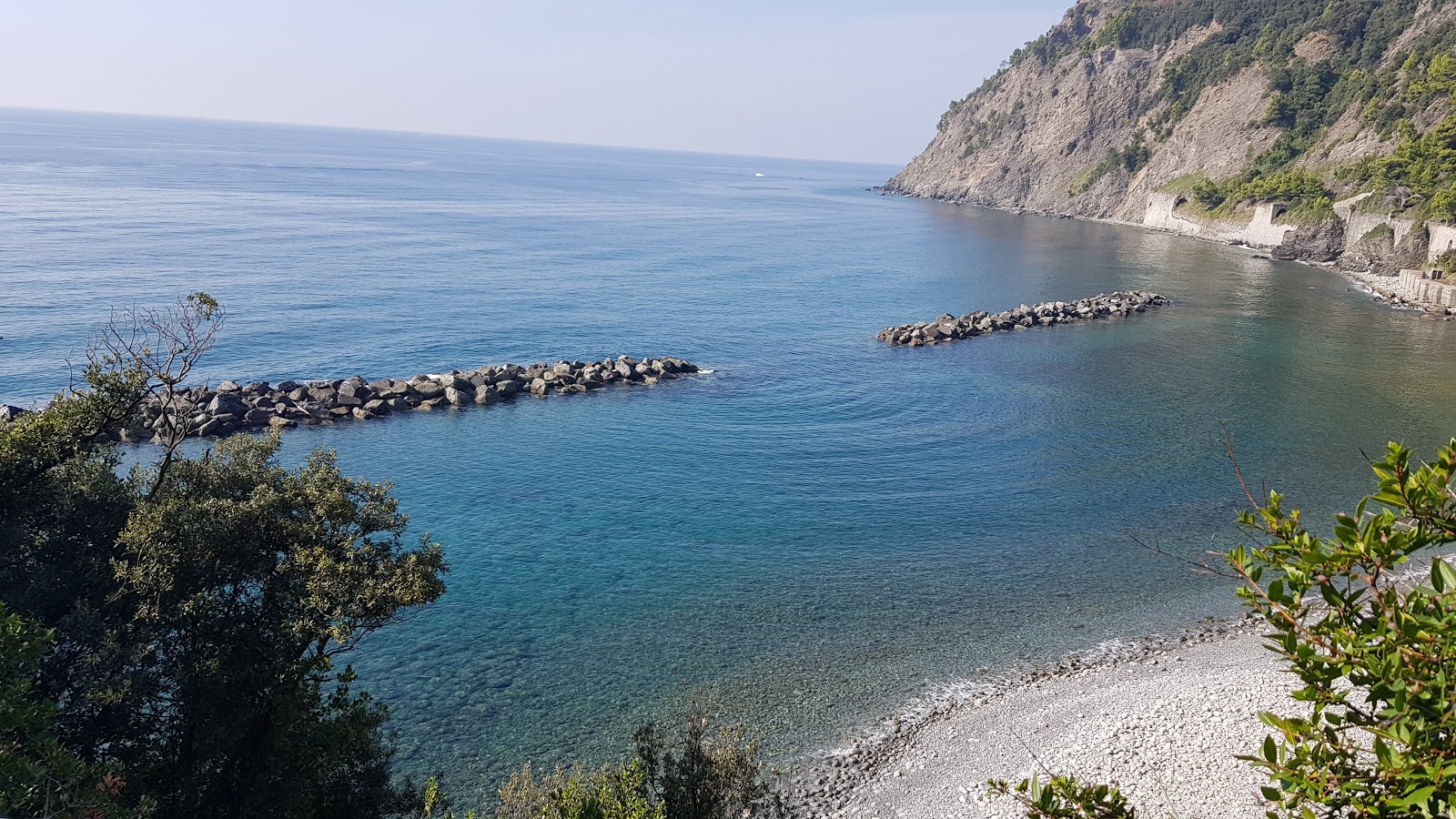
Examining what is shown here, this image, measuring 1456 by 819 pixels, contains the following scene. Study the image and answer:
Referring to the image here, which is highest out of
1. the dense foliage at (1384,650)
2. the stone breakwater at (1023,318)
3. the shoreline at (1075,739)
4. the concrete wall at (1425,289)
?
the dense foliage at (1384,650)

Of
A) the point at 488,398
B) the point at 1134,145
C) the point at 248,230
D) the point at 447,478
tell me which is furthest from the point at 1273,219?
the point at 248,230

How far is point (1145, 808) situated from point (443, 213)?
147 m

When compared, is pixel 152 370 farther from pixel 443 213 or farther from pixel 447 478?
pixel 443 213

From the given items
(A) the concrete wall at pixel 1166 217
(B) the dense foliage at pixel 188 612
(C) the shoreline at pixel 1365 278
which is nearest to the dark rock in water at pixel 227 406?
(B) the dense foliage at pixel 188 612

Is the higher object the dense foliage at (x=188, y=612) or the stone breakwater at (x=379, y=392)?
the dense foliage at (x=188, y=612)

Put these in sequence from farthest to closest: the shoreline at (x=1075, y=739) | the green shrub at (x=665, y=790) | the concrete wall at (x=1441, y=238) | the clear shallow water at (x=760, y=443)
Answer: the concrete wall at (x=1441, y=238) < the clear shallow water at (x=760, y=443) < the shoreline at (x=1075, y=739) < the green shrub at (x=665, y=790)

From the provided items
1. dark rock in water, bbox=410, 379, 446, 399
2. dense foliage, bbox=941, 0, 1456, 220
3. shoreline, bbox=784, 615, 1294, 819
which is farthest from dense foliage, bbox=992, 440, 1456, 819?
dense foliage, bbox=941, 0, 1456, 220

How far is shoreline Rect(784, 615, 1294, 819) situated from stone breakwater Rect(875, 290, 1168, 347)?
51.0 metres

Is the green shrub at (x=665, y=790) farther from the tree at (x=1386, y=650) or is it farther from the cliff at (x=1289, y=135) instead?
the cliff at (x=1289, y=135)

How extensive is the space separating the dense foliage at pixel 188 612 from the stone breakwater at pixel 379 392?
90.8ft

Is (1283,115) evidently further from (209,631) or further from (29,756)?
(29,756)

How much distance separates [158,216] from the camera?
11719 cm

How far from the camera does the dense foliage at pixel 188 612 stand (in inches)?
614

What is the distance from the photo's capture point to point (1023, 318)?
273 ft
